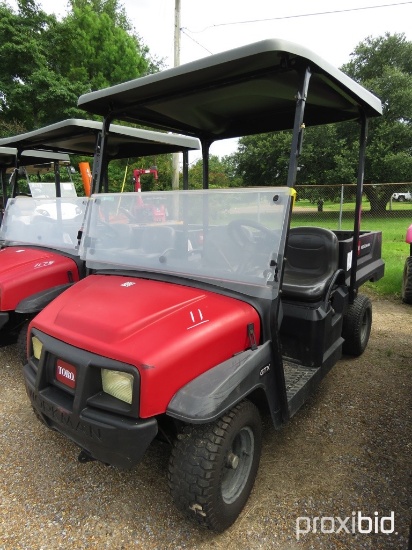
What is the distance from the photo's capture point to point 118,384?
63.0 inches

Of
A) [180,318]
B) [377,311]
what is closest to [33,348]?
[180,318]

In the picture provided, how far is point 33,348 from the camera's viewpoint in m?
2.05

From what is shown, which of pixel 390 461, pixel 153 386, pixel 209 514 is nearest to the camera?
pixel 153 386

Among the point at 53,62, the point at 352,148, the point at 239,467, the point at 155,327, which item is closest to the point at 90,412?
the point at 155,327

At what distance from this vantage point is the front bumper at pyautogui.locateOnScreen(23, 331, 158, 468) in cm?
152

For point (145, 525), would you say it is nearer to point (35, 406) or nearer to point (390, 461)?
point (35, 406)

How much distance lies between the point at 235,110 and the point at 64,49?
20.4m

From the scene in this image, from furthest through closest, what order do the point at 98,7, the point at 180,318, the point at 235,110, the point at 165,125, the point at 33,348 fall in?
the point at 98,7, the point at 165,125, the point at 235,110, the point at 33,348, the point at 180,318

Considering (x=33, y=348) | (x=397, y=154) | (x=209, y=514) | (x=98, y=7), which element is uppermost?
(x=98, y=7)

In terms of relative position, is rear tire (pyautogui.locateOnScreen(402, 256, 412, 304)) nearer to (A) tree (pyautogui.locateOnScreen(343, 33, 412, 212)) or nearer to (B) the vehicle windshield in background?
(B) the vehicle windshield in background

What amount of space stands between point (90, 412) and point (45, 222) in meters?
2.87

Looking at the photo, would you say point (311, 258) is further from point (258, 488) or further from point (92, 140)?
point (92, 140)

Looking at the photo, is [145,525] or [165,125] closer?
[145,525]

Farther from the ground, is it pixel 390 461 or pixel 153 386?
pixel 153 386
